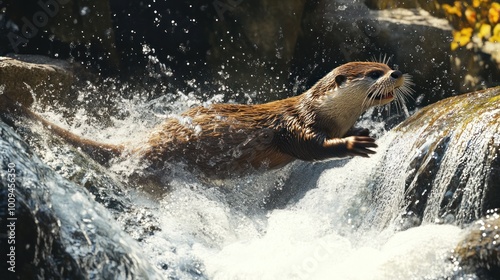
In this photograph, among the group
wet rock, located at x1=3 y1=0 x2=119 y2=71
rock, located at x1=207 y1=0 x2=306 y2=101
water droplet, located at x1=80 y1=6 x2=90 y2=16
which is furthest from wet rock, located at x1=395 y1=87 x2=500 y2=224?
water droplet, located at x1=80 y1=6 x2=90 y2=16

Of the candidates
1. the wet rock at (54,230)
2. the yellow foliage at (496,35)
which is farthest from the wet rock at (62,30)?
the wet rock at (54,230)

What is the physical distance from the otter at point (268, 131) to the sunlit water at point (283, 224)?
118mm

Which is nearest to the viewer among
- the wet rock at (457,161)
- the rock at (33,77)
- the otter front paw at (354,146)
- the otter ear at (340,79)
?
the wet rock at (457,161)

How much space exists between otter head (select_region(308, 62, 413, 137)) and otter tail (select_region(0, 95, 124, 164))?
124 cm

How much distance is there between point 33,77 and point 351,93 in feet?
7.35

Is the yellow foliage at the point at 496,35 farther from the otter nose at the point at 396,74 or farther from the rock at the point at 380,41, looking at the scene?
the otter nose at the point at 396,74

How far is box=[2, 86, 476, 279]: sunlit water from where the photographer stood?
3.65 m

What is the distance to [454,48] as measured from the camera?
241 inches

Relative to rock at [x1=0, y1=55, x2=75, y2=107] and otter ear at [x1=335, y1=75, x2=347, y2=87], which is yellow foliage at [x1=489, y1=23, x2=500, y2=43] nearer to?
otter ear at [x1=335, y1=75, x2=347, y2=87]

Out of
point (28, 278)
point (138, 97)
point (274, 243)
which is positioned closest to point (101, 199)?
point (274, 243)

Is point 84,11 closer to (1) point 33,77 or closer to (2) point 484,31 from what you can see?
(1) point 33,77

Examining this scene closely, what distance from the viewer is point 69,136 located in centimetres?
448

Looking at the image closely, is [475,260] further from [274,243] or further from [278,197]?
[278,197]

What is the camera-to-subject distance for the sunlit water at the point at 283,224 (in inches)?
144
